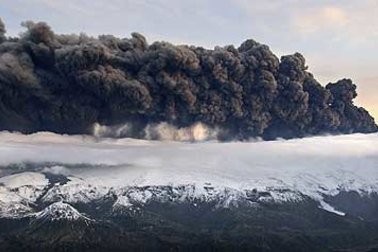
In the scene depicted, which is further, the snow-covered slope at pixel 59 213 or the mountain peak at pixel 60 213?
the mountain peak at pixel 60 213

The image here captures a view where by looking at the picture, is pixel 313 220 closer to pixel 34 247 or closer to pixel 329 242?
pixel 329 242

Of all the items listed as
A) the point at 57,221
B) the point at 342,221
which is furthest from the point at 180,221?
the point at 342,221

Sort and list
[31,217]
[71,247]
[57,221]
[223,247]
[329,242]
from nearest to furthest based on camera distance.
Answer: [223,247] < [71,247] < [329,242] < [57,221] < [31,217]

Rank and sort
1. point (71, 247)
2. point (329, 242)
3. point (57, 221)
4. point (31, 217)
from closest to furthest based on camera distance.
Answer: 1. point (71, 247)
2. point (329, 242)
3. point (57, 221)
4. point (31, 217)

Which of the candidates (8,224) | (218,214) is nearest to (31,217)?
(8,224)

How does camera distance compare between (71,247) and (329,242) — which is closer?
(71,247)

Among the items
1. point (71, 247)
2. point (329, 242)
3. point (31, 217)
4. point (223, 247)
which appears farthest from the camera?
point (31, 217)

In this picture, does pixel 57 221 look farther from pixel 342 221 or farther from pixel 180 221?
pixel 342 221

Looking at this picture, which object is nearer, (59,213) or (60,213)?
(59,213)

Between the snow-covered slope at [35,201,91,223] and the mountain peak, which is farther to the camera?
the mountain peak
